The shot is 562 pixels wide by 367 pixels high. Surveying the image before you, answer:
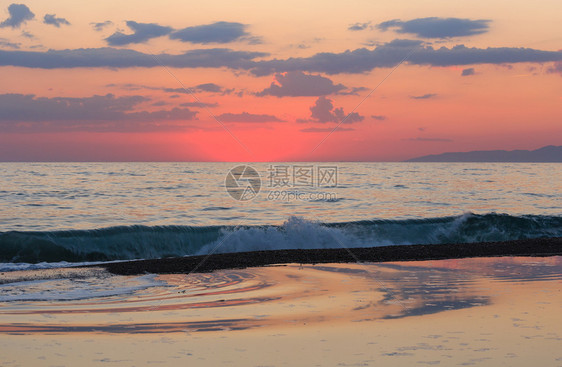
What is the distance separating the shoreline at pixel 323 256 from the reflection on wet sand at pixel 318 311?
1145mm

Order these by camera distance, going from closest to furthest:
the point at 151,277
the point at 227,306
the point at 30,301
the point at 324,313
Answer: the point at 324,313 < the point at 227,306 < the point at 30,301 < the point at 151,277

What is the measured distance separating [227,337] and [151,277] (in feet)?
18.6

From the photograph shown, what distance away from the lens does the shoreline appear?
13.8 metres

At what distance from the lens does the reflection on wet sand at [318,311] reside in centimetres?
668

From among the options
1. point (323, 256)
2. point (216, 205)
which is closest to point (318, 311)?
point (323, 256)

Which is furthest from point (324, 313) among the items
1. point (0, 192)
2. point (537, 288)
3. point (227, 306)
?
point (0, 192)

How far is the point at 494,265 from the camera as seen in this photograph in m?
13.5

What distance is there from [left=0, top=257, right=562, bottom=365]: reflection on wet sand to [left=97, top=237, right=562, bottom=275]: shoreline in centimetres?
114

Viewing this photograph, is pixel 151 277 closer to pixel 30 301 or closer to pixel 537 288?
pixel 30 301

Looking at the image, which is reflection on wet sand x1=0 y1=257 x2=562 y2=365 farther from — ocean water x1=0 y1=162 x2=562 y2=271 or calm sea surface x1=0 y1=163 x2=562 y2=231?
calm sea surface x1=0 y1=163 x2=562 y2=231

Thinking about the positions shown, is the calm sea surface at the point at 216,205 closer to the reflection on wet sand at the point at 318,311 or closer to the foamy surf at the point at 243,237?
the foamy surf at the point at 243,237
